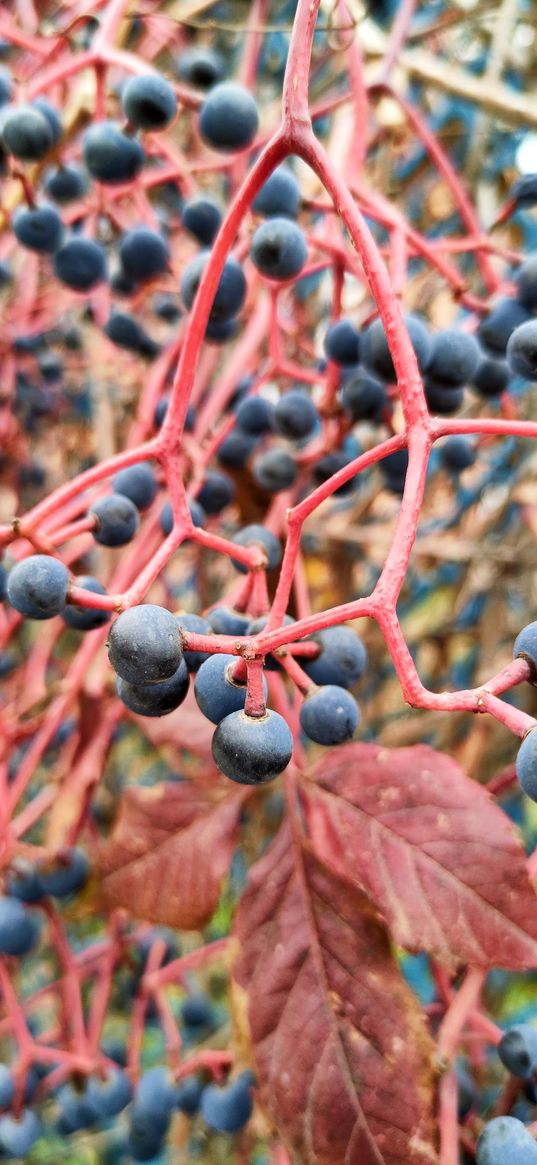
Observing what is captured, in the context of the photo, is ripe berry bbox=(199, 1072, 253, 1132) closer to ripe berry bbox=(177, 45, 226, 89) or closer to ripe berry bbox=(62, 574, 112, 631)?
ripe berry bbox=(62, 574, 112, 631)

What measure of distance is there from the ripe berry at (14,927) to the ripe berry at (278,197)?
78cm

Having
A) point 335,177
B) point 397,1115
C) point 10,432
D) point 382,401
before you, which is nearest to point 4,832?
point 397,1115

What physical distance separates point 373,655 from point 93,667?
2.34 feet

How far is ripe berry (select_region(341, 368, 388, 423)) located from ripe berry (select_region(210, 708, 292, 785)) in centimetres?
38

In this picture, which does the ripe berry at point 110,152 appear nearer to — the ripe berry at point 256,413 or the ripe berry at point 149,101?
the ripe berry at point 149,101

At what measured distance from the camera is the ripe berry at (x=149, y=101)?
76cm

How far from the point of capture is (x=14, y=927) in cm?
92

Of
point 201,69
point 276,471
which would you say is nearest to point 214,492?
point 276,471

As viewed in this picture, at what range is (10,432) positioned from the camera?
1.49m

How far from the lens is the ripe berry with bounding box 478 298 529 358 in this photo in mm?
761

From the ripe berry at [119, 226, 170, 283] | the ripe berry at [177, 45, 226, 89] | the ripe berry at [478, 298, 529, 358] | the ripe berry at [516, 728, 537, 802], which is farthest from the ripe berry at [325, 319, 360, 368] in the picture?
the ripe berry at [177, 45, 226, 89]

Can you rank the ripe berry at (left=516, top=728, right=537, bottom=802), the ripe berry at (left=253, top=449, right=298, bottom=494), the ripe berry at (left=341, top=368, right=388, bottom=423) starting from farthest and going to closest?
the ripe berry at (left=253, top=449, right=298, bottom=494) → the ripe berry at (left=341, top=368, right=388, bottom=423) → the ripe berry at (left=516, top=728, right=537, bottom=802)

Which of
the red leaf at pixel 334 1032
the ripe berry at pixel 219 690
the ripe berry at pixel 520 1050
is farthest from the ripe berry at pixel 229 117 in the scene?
the ripe berry at pixel 520 1050

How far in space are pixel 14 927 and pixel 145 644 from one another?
64 centimetres
